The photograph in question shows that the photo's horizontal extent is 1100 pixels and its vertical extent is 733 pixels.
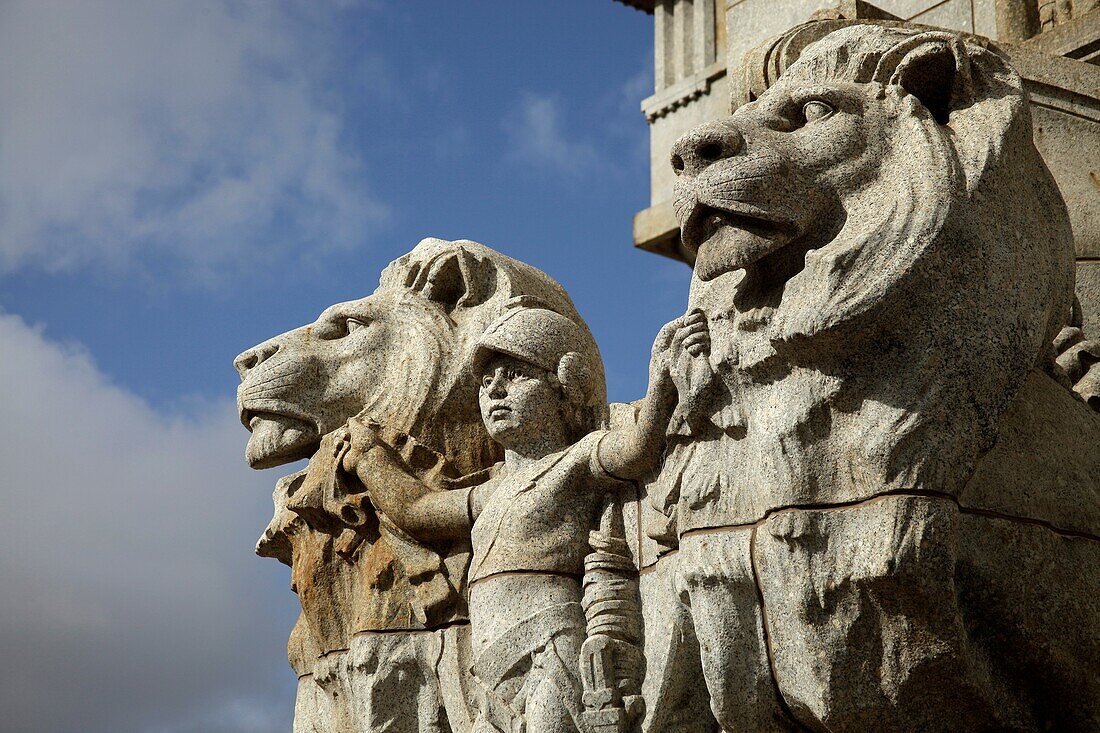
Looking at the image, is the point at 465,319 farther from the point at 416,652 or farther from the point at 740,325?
the point at 740,325

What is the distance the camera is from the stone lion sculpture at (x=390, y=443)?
6512 mm

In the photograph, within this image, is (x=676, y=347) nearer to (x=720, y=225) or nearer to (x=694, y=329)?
(x=694, y=329)

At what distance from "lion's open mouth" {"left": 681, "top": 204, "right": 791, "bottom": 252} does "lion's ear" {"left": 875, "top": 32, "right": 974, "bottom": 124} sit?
2.26ft

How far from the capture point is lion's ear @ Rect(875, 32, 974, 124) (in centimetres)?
504

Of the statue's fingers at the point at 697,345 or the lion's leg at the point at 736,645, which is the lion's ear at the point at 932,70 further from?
the lion's leg at the point at 736,645

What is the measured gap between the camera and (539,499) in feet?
18.7

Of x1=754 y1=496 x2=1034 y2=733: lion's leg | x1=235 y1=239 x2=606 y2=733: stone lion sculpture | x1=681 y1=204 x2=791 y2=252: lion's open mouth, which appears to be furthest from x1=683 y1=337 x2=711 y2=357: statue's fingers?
x1=235 y1=239 x2=606 y2=733: stone lion sculpture

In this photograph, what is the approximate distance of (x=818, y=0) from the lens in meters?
9.50

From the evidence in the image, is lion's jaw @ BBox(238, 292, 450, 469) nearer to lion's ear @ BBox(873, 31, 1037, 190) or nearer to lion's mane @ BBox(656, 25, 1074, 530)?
lion's mane @ BBox(656, 25, 1074, 530)

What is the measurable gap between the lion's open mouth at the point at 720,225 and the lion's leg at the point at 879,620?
0.86 m

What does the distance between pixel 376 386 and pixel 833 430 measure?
298cm

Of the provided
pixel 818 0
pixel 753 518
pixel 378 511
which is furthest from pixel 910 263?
pixel 818 0

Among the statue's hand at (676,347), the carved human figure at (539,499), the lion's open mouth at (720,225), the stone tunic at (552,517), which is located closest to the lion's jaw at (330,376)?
the carved human figure at (539,499)

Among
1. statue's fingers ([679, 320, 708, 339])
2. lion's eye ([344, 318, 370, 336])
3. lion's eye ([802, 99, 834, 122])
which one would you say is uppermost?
lion's eye ([344, 318, 370, 336])
